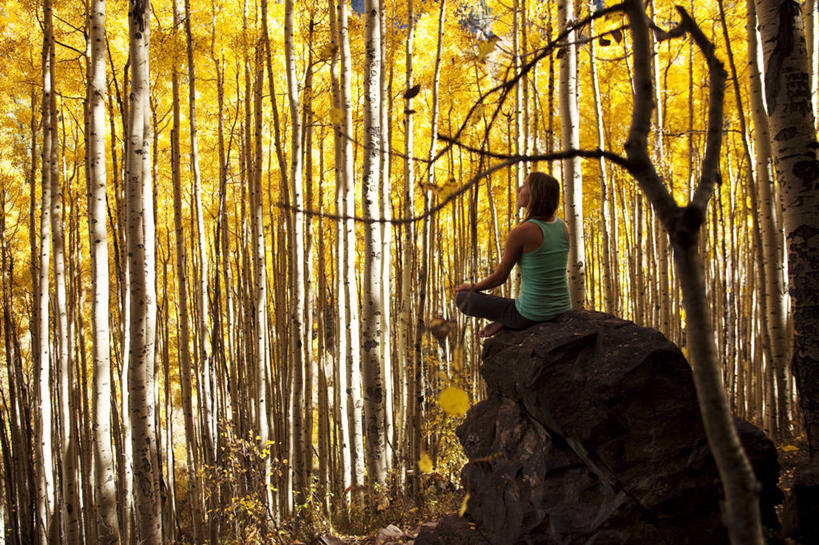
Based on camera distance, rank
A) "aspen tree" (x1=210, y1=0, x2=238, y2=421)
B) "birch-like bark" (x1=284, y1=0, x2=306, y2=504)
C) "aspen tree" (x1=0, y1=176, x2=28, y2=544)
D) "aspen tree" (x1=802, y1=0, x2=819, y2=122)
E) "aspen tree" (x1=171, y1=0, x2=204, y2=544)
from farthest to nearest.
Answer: "aspen tree" (x1=0, y1=176, x2=28, y2=544), "aspen tree" (x1=210, y1=0, x2=238, y2=421), "aspen tree" (x1=171, y1=0, x2=204, y2=544), "birch-like bark" (x1=284, y1=0, x2=306, y2=504), "aspen tree" (x1=802, y1=0, x2=819, y2=122)

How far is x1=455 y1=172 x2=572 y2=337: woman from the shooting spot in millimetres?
2783

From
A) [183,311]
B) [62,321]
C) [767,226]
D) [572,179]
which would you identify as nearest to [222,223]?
[183,311]

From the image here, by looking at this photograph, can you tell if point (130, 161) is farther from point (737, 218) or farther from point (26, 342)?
point (26, 342)

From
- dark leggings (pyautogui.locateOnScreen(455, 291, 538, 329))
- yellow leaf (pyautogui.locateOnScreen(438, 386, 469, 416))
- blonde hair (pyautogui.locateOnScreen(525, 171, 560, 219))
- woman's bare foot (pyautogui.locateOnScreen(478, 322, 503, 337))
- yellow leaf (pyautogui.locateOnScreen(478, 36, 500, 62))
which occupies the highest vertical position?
yellow leaf (pyautogui.locateOnScreen(478, 36, 500, 62))

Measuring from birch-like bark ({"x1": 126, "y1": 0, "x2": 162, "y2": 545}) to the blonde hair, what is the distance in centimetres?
239

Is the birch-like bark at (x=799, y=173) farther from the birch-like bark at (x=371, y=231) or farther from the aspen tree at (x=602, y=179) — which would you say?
the aspen tree at (x=602, y=179)

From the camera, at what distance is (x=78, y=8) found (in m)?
7.26

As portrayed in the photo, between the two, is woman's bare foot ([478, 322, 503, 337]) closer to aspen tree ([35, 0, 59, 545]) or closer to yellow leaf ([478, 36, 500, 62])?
yellow leaf ([478, 36, 500, 62])

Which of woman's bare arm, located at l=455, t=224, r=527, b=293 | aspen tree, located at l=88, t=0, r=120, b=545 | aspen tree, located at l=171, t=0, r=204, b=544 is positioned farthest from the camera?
aspen tree, located at l=171, t=0, r=204, b=544

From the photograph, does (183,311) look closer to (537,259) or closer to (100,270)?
(100,270)

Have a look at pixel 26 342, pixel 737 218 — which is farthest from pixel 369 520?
pixel 26 342

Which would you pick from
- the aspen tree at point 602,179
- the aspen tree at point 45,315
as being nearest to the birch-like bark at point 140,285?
the aspen tree at point 45,315

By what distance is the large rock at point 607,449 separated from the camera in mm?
2219

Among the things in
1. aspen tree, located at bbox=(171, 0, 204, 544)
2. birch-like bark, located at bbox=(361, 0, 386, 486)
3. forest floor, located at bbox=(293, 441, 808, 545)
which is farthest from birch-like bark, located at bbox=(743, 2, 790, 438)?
aspen tree, located at bbox=(171, 0, 204, 544)
